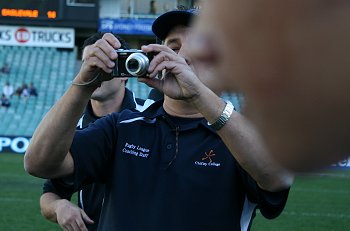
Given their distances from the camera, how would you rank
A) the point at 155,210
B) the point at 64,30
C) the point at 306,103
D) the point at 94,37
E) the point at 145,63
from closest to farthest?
1. the point at 306,103
2. the point at 145,63
3. the point at 155,210
4. the point at 94,37
5. the point at 64,30

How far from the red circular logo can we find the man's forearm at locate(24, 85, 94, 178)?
89.2ft

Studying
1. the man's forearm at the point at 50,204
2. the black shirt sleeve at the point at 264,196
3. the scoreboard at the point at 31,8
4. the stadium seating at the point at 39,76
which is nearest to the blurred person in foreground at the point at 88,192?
the man's forearm at the point at 50,204

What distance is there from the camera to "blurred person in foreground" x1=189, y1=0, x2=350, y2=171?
0.43 meters

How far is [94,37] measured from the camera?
380 cm

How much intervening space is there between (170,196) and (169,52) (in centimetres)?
50

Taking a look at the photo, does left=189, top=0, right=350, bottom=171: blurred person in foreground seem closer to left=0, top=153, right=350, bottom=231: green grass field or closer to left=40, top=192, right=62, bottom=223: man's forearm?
left=40, top=192, right=62, bottom=223: man's forearm

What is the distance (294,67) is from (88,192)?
2882 mm

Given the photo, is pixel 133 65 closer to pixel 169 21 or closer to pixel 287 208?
pixel 169 21

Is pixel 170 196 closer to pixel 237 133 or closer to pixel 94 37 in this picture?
pixel 237 133

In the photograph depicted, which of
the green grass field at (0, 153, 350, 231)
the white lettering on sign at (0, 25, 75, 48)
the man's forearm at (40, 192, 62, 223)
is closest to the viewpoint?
the man's forearm at (40, 192, 62, 223)

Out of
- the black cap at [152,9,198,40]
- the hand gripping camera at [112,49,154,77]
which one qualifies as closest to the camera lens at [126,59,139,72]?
the hand gripping camera at [112,49,154,77]

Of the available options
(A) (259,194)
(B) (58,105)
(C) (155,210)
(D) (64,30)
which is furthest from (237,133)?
(D) (64,30)

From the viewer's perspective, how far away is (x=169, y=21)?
2.52m

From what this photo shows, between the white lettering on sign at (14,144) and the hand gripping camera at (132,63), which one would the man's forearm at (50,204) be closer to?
the hand gripping camera at (132,63)
